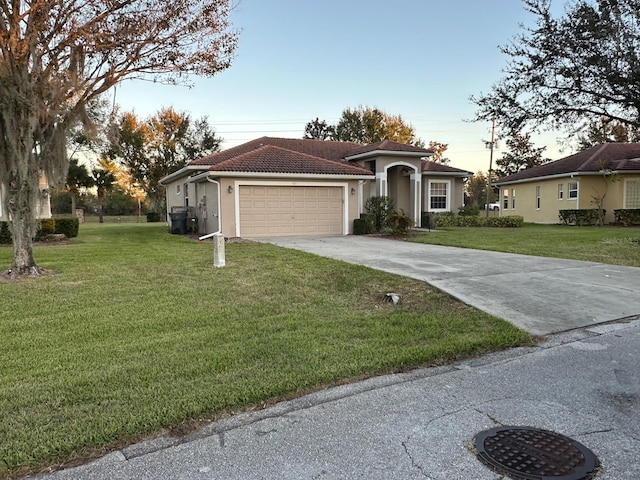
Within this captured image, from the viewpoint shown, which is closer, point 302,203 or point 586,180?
point 302,203

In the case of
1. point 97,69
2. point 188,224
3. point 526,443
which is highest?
point 97,69

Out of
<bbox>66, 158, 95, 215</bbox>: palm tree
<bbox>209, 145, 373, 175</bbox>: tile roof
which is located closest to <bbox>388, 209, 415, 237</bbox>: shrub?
<bbox>209, 145, 373, 175</bbox>: tile roof

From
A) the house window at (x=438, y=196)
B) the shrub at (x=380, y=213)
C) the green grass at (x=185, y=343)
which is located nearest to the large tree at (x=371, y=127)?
Result: the house window at (x=438, y=196)

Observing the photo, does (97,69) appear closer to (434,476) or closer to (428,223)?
(434,476)

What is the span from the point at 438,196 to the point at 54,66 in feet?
63.0

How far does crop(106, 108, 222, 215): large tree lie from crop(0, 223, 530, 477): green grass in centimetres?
3359

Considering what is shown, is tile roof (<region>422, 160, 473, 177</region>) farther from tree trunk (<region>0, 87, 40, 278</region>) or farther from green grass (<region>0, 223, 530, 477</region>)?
tree trunk (<region>0, 87, 40, 278</region>)

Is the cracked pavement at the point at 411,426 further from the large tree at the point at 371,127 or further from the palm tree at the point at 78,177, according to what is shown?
the large tree at the point at 371,127

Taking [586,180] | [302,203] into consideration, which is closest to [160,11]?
[302,203]

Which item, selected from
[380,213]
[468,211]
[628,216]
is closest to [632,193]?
[628,216]

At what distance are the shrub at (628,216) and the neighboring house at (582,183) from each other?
2.45 feet

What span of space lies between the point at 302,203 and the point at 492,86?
26.0 feet

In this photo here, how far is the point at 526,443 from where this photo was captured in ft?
8.98

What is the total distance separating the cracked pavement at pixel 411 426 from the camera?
247cm
